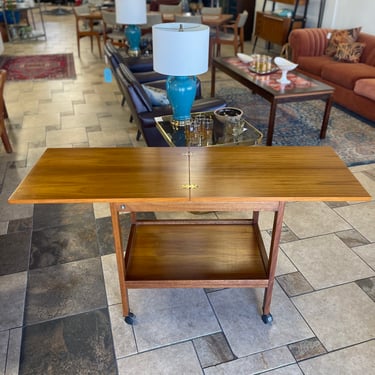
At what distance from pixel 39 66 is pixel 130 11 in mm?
2965

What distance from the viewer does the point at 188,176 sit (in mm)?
1433

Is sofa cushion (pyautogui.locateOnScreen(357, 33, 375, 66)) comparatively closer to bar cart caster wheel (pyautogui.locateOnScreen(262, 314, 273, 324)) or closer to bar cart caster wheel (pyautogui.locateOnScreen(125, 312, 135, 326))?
bar cart caster wheel (pyautogui.locateOnScreen(262, 314, 273, 324))

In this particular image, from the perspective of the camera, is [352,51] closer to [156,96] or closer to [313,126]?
[313,126]

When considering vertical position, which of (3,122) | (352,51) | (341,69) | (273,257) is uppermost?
(352,51)

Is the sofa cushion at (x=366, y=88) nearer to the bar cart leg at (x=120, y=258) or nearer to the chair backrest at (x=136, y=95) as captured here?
the chair backrest at (x=136, y=95)

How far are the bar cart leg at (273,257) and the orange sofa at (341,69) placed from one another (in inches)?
113

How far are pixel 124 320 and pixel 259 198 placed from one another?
94 cm

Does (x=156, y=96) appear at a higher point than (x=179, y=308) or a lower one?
higher

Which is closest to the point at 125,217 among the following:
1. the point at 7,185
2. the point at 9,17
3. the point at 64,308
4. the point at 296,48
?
the point at 64,308

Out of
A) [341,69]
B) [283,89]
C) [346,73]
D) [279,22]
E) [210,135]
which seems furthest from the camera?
[279,22]

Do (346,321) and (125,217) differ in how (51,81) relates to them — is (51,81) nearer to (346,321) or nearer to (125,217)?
(125,217)

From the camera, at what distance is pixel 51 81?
17.8 feet

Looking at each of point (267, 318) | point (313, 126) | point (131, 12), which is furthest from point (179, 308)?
point (131, 12)

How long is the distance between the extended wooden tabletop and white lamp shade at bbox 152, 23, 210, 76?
692 mm
